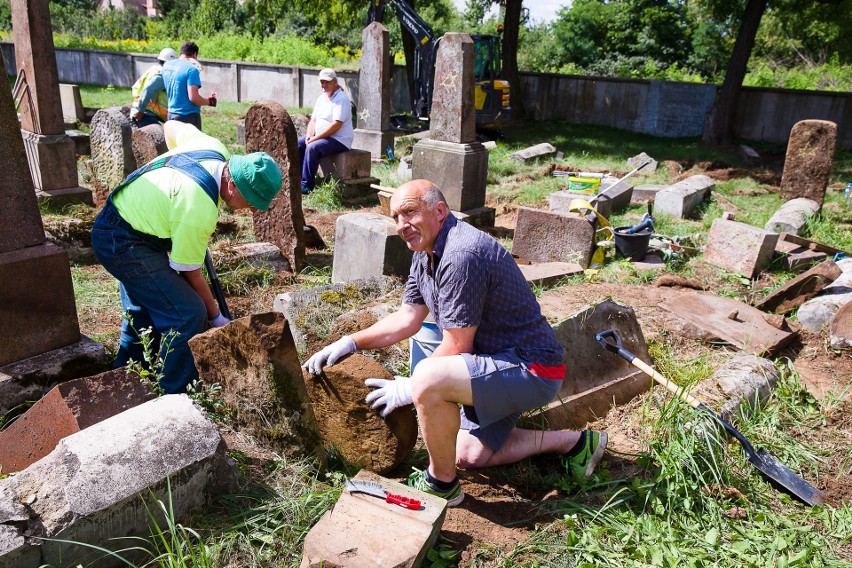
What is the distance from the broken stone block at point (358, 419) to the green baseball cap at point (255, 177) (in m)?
0.99

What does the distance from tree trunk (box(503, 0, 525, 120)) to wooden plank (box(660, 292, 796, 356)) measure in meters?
13.4

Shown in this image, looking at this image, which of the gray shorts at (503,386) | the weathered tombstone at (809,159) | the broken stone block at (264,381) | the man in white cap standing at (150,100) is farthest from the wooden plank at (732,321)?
the man in white cap standing at (150,100)

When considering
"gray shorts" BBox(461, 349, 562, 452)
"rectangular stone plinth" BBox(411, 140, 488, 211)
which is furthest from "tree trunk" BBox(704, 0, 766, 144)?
"gray shorts" BBox(461, 349, 562, 452)

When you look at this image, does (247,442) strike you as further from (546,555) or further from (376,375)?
(546,555)

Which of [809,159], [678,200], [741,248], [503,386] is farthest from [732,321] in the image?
[809,159]

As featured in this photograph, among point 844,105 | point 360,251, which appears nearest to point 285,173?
point 360,251

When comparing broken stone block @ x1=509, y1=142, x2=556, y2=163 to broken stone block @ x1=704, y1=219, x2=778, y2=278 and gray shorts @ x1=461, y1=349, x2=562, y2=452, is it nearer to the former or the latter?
broken stone block @ x1=704, y1=219, x2=778, y2=278

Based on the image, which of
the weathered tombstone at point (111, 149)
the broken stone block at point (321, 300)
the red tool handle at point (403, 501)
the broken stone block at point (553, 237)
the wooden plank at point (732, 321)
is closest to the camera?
the red tool handle at point (403, 501)

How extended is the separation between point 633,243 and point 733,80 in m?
10.9

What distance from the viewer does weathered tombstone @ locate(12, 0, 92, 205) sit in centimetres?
709

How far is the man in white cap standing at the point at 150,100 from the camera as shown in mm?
8117

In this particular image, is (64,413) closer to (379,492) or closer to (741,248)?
(379,492)

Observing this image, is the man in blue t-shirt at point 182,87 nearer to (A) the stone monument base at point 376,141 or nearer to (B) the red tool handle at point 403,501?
(A) the stone monument base at point 376,141

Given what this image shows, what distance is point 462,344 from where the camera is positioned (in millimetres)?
2930
